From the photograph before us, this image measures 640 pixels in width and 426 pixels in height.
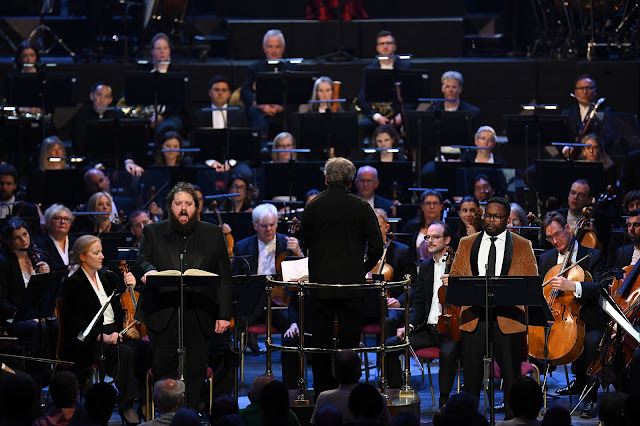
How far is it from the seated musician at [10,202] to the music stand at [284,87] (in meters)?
2.60

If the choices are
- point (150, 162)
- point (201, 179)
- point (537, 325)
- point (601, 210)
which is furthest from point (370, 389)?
point (150, 162)

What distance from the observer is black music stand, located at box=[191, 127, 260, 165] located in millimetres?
11625

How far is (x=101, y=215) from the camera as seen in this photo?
10.5 m

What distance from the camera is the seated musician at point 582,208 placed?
9.94 meters

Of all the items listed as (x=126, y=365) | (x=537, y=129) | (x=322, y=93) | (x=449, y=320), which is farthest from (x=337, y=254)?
(x=322, y=93)

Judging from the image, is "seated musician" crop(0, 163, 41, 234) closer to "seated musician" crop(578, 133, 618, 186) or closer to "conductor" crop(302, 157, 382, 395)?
"conductor" crop(302, 157, 382, 395)

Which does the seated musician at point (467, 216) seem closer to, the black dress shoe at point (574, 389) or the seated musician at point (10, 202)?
the black dress shoe at point (574, 389)

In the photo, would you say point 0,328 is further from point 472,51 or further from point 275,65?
point 472,51

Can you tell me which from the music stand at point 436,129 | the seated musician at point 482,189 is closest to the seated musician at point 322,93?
the music stand at point 436,129

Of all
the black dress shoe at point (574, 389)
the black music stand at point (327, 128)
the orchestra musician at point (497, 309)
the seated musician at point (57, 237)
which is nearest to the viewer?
the orchestra musician at point (497, 309)

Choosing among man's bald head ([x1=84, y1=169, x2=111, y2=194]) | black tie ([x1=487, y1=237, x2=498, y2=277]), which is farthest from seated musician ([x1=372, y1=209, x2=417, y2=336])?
man's bald head ([x1=84, y1=169, x2=111, y2=194])

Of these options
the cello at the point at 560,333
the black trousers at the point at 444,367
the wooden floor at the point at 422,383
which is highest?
the cello at the point at 560,333

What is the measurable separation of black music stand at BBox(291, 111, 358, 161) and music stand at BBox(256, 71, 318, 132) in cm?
37

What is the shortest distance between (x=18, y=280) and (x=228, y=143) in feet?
11.1
